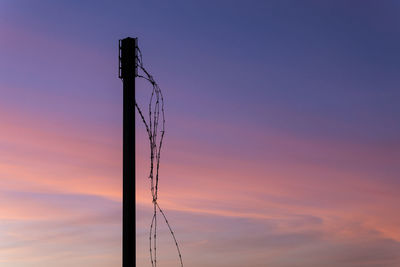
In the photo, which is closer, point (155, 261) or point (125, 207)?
point (125, 207)

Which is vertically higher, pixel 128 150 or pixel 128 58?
pixel 128 58

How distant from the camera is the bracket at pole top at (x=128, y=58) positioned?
1255cm

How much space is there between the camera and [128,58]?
41.6 feet

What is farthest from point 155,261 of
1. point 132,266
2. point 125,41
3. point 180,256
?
point 125,41

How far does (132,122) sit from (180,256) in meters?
3.01

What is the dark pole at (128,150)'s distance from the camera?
1149 cm

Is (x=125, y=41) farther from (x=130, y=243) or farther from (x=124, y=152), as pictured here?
(x=130, y=243)

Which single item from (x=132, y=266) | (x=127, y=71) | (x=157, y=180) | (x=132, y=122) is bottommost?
(x=132, y=266)

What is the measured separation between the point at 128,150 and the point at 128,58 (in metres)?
2.08

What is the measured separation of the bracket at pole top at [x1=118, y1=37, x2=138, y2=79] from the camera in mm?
12555

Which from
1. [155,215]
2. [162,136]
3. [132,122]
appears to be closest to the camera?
[132,122]

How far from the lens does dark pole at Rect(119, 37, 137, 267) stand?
11492 mm

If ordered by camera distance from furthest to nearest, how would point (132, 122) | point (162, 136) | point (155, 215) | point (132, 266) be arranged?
point (162, 136) → point (155, 215) → point (132, 122) → point (132, 266)

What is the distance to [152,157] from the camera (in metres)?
13.5
